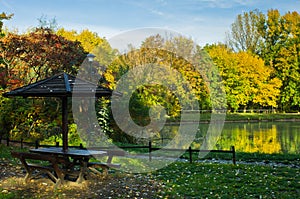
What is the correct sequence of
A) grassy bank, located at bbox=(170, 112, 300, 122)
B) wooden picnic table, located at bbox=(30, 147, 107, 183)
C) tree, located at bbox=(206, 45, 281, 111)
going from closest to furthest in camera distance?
wooden picnic table, located at bbox=(30, 147, 107, 183), grassy bank, located at bbox=(170, 112, 300, 122), tree, located at bbox=(206, 45, 281, 111)

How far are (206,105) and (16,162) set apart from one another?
119 feet

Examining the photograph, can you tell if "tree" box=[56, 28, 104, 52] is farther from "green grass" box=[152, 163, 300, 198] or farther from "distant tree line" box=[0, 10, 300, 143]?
"green grass" box=[152, 163, 300, 198]

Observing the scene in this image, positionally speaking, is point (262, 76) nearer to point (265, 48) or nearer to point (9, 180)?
point (265, 48)

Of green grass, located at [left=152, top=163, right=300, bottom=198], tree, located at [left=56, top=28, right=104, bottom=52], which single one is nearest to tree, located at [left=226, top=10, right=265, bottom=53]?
tree, located at [left=56, top=28, right=104, bottom=52]

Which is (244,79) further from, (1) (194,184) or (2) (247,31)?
(1) (194,184)

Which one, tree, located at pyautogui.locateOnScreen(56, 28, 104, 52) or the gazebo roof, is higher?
tree, located at pyautogui.locateOnScreen(56, 28, 104, 52)

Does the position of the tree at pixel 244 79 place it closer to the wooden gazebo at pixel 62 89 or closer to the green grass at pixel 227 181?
the green grass at pixel 227 181

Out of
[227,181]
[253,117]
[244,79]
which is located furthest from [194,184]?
[244,79]

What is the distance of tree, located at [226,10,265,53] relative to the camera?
169 ft

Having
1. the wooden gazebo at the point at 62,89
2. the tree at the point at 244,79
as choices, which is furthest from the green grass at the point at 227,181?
the tree at the point at 244,79

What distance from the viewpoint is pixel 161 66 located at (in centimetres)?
3431

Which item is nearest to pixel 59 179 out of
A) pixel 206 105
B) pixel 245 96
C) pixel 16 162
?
pixel 16 162

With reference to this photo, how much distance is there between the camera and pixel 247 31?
51.6 meters

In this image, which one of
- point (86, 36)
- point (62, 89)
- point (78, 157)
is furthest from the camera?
point (86, 36)
